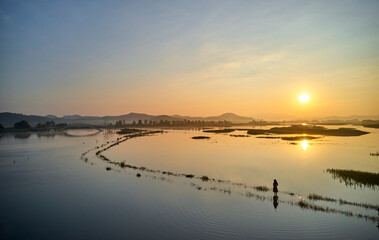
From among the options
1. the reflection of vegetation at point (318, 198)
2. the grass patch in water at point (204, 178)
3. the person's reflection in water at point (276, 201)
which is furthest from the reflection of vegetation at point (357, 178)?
the grass patch in water at point (204, 178)

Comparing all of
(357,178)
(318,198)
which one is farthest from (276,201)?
(357,178)

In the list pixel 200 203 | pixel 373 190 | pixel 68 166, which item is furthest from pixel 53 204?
pixel 373 190

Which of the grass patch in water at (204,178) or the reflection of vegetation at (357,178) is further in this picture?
the grass patch in water at (204,178)

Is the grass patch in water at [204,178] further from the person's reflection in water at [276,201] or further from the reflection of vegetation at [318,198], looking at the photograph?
the reflection of vegetation at [318,198]

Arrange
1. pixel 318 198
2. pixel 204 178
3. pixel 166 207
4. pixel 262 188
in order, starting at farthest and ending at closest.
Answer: pixel 204 178 → pixel 262 188 → pixel 318 198 → pixel 166 207

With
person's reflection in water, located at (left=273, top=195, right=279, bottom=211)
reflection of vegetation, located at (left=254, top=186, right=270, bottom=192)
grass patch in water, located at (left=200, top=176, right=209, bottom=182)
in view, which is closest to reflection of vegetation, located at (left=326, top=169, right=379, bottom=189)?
reflection of vegetation, located at (left=254, top=186, right=270, bottom=192)

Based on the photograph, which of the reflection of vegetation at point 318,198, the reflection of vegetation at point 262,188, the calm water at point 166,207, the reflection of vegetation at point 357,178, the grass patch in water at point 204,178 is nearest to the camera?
the calm water at point 166,207

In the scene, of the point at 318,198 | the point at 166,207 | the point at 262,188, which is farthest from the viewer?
the point at 262,188

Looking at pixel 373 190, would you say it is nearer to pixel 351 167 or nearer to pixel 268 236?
Result: pixel 351 167

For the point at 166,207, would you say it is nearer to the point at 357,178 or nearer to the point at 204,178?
the point at 204,178
